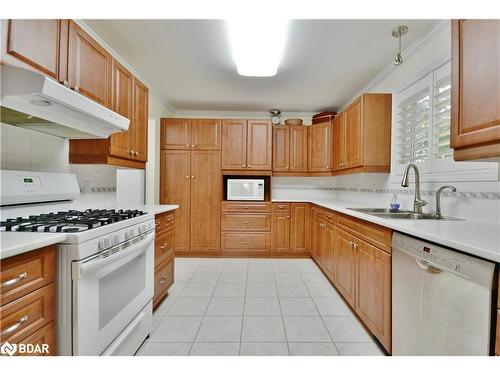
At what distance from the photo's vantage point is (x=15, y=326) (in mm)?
855

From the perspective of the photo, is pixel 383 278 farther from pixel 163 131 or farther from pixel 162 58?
pixel 163 131

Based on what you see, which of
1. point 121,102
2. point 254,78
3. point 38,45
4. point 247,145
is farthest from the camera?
point 247,145

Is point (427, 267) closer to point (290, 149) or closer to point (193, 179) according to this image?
point (290, 149)

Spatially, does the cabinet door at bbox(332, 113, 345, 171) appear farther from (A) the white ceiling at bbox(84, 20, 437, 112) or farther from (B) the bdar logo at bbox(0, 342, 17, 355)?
(B) the bdar logo at bbox(0, 342, 17, 355)

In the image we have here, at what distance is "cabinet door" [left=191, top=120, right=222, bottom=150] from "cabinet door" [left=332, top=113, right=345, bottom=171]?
1.75 m

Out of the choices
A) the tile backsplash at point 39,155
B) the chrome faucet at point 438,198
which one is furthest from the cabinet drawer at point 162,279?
the chrome faucet at point 438,198

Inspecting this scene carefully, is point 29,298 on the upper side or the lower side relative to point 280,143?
lower

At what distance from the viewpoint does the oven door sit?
3.42 feet

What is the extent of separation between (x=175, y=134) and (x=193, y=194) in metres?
0.97

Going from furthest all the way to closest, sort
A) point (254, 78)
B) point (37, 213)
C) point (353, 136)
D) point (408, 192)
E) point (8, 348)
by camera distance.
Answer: point (254, 78) < point (353, 136) < point (408, 192) < point (37, 213) < point (8, 348)

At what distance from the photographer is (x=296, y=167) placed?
3.99 meters

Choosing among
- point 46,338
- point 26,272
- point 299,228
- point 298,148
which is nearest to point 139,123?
point 26,272
